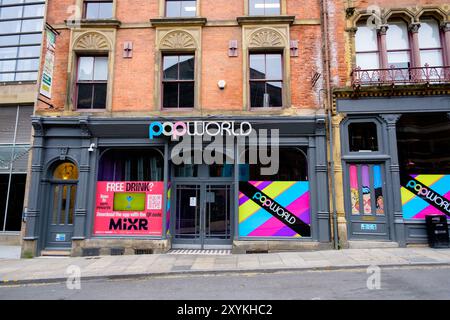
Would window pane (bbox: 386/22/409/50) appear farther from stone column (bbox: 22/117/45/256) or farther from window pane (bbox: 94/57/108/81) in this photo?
stone column (bbox: 22/117/45/256)

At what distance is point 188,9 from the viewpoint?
462 inches

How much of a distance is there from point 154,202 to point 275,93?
6048 mm

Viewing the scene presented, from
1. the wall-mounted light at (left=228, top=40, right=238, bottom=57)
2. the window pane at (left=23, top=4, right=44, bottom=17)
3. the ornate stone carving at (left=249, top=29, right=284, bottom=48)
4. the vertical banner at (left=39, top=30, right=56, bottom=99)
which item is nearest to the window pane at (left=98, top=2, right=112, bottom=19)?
the vertical banner at (left=39, top=30, right=56, bottom=99)

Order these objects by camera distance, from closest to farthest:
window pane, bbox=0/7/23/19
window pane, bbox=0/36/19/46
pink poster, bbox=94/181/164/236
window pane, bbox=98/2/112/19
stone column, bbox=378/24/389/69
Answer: pink poster, bbox=94/181/164/236, stone column, bbox=378/24/389/69, window pane, bbox=98/2/112/19, window pane, bbox=0/36/19/46, window pane, bbox=0/7/23/19

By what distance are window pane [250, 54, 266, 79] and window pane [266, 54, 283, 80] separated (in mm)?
192

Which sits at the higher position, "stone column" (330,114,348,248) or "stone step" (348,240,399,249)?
"stone column" (330,114,348,248)

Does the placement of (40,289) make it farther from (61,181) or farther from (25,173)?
(25,173)

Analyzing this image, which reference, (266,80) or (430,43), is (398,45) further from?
(266,80)

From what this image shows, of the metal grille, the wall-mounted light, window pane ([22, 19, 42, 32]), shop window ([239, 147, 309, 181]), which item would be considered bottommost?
the metal grille

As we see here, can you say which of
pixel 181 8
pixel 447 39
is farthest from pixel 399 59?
pixel 181 8

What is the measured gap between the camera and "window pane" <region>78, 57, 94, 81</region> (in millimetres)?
11539

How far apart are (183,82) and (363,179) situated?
7513 millimetres

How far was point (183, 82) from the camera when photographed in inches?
446
